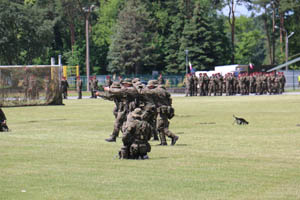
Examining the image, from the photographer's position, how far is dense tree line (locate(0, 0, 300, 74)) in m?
79.5

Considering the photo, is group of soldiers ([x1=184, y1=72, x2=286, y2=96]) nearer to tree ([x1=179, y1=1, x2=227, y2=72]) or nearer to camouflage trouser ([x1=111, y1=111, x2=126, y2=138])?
tree ([x1=179, y1=1, x2=227, y2=72])

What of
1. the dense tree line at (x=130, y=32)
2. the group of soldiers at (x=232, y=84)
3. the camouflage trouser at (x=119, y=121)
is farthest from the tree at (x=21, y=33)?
the camouflage trouser at (x=119, y=121)

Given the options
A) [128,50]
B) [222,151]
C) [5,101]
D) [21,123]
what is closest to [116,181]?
[222,151]

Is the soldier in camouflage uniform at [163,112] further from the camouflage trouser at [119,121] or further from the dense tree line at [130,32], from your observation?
the dense tree line at [130,32]

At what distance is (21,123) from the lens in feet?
85.9

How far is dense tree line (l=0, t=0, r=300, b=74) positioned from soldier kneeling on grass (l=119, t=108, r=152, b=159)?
208 ft

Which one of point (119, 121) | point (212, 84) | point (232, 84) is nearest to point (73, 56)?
point (232, 84)

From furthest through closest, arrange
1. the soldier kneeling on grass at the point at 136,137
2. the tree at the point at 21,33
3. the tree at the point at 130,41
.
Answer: the tree at the point at 130,41, the tree at the point at 21,33, the soldier kneeling on grass at the point at 136,137

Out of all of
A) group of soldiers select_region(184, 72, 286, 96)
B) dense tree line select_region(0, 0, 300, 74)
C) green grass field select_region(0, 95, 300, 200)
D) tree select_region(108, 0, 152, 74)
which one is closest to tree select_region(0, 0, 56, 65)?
dense tree line select_region(0, 0, 300, 74)

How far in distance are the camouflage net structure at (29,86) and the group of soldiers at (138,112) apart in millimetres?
22874

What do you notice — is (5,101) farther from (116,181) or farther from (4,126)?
(116,181)

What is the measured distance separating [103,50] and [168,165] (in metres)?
83.0

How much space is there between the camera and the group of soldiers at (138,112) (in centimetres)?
1329

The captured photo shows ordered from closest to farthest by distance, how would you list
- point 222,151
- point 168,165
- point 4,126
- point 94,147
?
point 168,165, point 222,151, point 94,147, point 4,126
